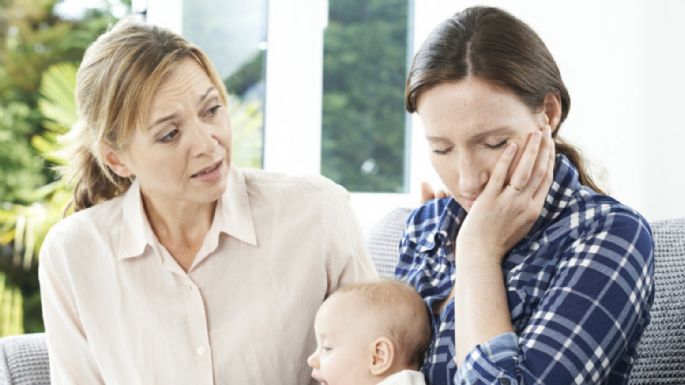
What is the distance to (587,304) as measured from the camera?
1.33 meters

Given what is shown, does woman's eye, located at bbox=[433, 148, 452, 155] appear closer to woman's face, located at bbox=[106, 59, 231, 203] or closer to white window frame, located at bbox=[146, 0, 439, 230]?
woman's face, located at bbox=[106, 59, 231, 203]

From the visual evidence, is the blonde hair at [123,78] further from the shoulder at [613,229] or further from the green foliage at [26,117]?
the green foliage at [26,117]

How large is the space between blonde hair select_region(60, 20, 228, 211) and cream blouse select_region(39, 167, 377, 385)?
0.66 ft

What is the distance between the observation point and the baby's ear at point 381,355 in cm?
158

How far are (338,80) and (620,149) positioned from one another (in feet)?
5.43

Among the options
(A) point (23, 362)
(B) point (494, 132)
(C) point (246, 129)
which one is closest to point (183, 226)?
(A) point (23, 362)

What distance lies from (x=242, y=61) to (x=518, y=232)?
106 inches

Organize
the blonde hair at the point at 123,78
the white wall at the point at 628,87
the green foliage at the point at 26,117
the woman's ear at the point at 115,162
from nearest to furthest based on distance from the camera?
1. the blonde hair at the point at 123,78
2. the woman's ear at the point at 115,162
3. the white wall at the point at 628,87
4. the green foliage at the point at 26,117

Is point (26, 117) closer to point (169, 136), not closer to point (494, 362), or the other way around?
point (169, 136)

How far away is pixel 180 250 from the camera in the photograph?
1.96 m

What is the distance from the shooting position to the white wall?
252cm

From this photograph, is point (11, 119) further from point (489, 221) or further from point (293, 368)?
point (489, 221)

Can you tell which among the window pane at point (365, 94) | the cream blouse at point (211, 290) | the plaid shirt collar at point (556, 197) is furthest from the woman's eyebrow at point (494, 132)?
the window pane at point (365, 94)

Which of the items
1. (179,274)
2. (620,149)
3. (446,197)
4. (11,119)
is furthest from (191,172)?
(11,119)
